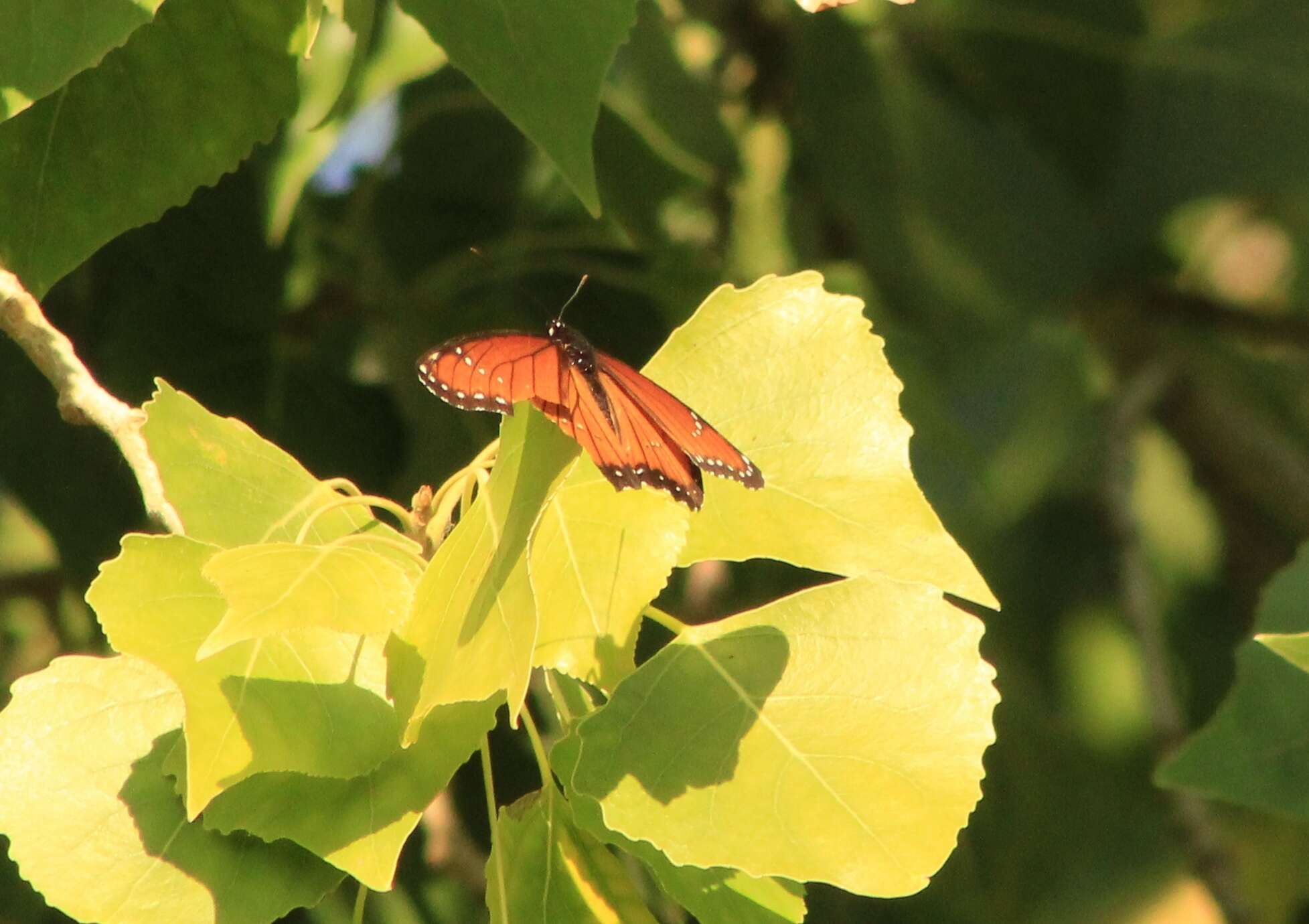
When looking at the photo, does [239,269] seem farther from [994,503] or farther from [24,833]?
[994,503]

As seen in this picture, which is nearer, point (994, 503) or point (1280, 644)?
point (1280, 644)

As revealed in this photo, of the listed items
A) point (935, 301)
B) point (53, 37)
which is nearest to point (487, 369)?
point (53, 37)

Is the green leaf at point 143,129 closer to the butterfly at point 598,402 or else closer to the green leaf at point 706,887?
the butterfly at point 598,402

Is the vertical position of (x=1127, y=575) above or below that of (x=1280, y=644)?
below

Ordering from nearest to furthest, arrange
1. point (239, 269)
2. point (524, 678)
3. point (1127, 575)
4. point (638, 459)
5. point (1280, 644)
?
point (524, 678), point (638, 459), point (1280, 644), point (239, 269), point (1127, 575)

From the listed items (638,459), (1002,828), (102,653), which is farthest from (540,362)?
(1002,828)

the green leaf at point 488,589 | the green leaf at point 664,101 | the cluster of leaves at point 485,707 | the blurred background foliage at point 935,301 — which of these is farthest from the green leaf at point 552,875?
the green leaf at point 664,101
